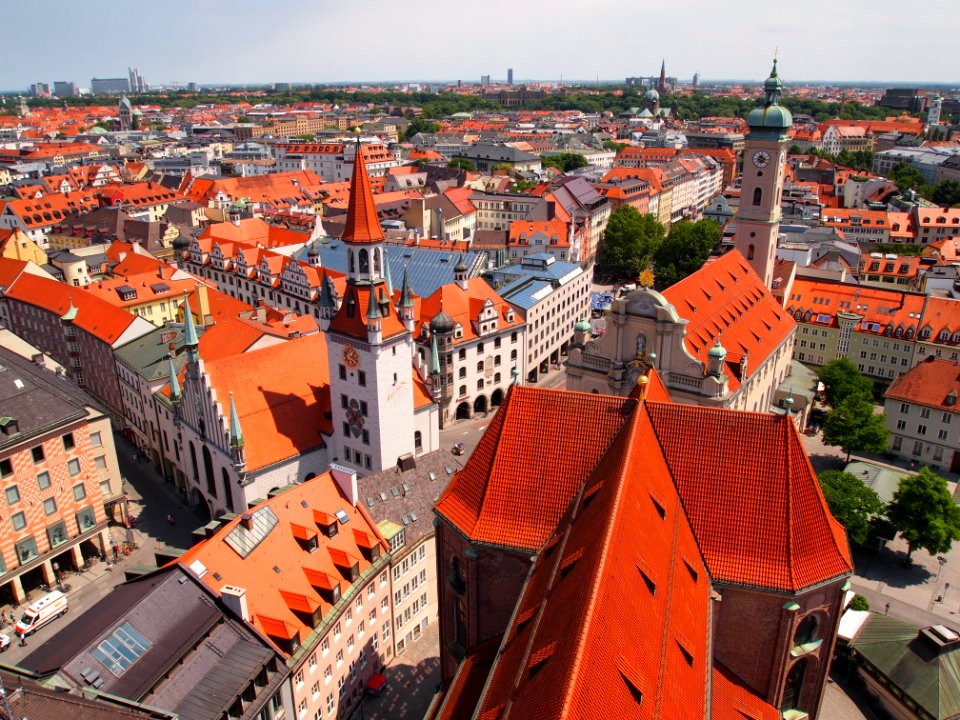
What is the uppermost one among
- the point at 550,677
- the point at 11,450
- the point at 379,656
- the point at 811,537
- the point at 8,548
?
the point at 550,677

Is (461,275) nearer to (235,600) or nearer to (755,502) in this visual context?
(235,600)

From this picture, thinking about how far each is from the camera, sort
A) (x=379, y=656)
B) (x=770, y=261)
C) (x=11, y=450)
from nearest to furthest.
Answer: (x=379, y=656) < (x=11, y=450) < (x=770, y=261)

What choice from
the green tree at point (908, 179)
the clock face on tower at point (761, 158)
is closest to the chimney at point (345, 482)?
the clock face on tower at point (761, 158)

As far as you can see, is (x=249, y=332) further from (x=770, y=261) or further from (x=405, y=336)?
(x=770, y=261)

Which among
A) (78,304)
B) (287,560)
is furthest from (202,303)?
(287,560)

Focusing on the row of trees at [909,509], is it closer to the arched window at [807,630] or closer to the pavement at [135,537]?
the arched window at [807,630]

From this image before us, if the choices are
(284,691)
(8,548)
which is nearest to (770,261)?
(284,691)
